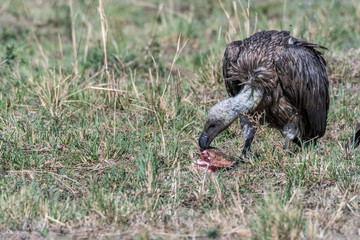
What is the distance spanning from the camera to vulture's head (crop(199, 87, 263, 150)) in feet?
15.3

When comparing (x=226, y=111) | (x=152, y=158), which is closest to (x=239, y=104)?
(x=226, y=111)

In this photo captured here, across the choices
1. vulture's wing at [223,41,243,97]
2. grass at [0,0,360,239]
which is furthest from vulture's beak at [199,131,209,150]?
vulture's wing at [223,41,243,97]

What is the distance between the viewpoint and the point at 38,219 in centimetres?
363

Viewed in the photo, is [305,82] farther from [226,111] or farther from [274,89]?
[226,111]

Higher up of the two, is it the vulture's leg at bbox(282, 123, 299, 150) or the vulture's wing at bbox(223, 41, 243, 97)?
the vulture's wing at bbox(223, 41, 243, 97)

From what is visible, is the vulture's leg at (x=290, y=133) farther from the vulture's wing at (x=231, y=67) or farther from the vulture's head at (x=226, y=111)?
the vulture's wing at (x=231, y=67)

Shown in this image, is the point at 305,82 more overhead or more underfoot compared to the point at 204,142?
more overhead

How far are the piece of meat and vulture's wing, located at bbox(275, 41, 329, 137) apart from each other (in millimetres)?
786

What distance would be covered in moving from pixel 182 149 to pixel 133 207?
3.90 feet

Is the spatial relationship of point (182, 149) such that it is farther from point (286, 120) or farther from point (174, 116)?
point (286, 120)

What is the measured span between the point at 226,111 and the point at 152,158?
2.64ft

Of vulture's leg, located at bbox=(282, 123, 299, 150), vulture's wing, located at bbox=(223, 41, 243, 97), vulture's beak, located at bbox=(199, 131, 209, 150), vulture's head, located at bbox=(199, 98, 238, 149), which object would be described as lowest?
vulture's leg, located at bbox=(282, 123, 299, 150)

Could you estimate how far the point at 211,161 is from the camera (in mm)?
4414

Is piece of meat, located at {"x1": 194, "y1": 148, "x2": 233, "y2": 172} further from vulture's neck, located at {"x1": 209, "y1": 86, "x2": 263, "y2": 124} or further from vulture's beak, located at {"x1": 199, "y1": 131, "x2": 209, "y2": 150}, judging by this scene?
vulture's neck, located at {"x1": 209, "y1": 86, "x2": 263, "y2": 124}
